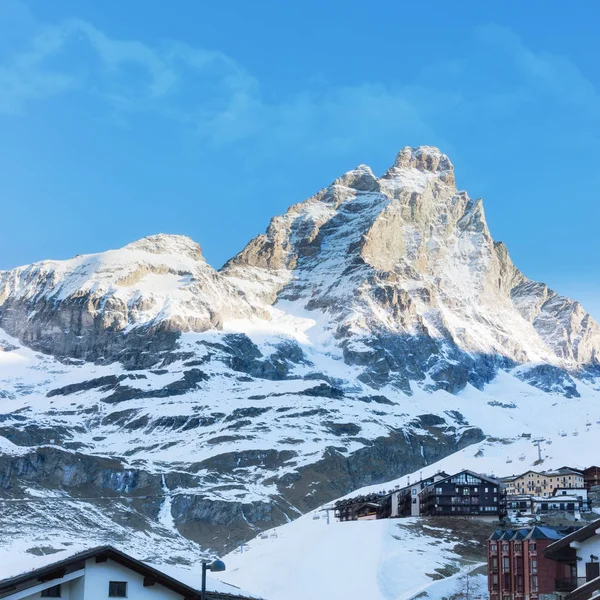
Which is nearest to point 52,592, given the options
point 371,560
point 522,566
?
point 522,566

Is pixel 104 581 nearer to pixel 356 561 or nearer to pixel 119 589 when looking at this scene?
pixel 119 589

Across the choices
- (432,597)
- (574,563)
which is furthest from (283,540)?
(574,563)

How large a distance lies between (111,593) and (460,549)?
403 ft

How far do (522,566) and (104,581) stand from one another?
49.5 metres

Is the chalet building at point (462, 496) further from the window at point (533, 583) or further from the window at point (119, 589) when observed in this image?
the window at point (119, 589)

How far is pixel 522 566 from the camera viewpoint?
249 ft

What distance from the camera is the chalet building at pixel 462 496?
607 ft

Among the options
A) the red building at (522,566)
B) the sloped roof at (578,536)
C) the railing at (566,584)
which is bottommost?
the railing at (566,584)

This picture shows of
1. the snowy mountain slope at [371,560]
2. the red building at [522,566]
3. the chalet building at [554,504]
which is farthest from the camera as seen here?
the chalet building at [554,504]

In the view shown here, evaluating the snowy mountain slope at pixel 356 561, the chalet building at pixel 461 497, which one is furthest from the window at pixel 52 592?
the chalet building at pixel 461 497

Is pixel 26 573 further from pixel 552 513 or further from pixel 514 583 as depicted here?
pixel 552 513

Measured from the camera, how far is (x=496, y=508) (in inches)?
7274

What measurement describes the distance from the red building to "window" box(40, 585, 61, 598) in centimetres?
3793

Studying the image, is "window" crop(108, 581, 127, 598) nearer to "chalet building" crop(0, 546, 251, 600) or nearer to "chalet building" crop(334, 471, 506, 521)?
"chalet building" crop(0, 546, 251, 600)
